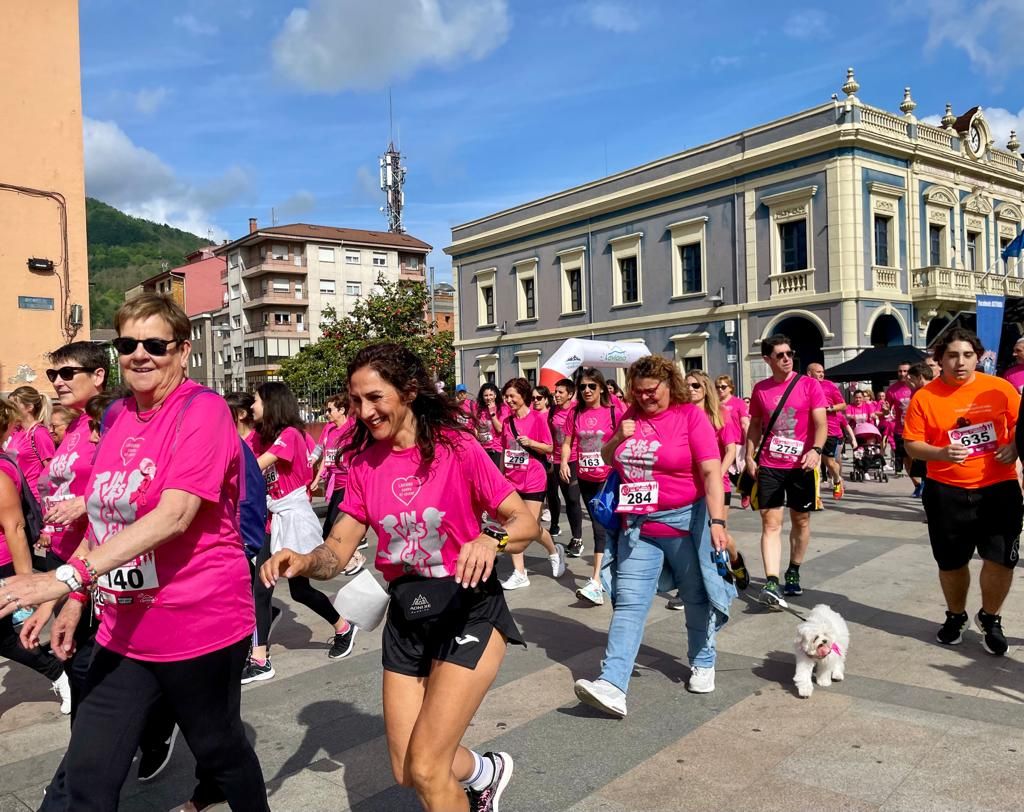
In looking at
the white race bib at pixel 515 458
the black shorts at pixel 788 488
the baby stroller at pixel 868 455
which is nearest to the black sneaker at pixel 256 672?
the white race bib at pixel 515 458

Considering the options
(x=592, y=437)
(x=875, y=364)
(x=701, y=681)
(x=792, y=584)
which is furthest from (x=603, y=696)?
(x=875, y=364)

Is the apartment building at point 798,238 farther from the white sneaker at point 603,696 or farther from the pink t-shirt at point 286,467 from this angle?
the white sneaker at point 603,696

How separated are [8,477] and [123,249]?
11244 centimetres

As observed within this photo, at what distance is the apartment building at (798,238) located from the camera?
2505 cm

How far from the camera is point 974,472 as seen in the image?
203 inches

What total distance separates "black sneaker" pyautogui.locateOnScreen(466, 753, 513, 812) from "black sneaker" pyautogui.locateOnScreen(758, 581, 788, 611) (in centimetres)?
378

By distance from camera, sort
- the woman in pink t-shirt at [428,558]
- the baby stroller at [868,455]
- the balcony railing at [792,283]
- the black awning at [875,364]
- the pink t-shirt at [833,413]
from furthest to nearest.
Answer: the balcony railing at [792,283], the black awning at [875,364], the baby stroller at [868,455], the pink t-shirt at [833,413], the woman in pink t-shirt at [428,558]

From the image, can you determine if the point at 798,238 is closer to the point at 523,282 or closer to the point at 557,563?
the point at 523,282

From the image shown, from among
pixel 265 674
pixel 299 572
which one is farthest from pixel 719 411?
pixel 299 572

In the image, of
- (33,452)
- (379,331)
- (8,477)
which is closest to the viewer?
(8,477)

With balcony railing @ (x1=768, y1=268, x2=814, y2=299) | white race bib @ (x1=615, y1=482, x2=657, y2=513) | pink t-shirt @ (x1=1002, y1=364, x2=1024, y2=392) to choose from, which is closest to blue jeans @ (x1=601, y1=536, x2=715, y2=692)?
white race bib @ (x1=615, y1=482, x2=657, y2=513)

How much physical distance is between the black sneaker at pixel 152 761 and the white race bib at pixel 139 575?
156 cm

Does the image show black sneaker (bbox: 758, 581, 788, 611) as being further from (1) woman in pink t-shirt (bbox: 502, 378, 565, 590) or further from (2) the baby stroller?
(2) the baby stroller

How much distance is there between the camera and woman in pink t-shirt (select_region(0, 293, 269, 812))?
254cm
